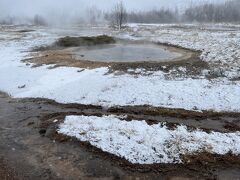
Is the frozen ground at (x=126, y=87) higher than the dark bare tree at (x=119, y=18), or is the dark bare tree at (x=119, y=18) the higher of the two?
the dark bare tree at (x=119, y=18)

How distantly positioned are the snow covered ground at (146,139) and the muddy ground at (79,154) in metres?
0.37

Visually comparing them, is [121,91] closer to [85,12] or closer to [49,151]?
[49,151]

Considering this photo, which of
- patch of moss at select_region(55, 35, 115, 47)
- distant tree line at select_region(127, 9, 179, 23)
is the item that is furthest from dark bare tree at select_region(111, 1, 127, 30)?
patch of moss at select_region(55, 35, 115, 47)

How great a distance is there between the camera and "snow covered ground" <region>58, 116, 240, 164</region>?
11.9 m

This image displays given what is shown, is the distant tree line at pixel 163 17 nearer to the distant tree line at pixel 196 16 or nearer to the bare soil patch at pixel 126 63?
the distant tree line at pixel 196 16

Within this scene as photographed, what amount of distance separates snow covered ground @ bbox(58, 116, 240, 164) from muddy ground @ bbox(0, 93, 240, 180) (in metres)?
0.37

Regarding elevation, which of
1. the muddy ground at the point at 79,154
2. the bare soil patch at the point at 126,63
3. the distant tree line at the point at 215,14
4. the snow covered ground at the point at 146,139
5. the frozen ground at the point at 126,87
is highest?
the distant tree line at the point at 215,14

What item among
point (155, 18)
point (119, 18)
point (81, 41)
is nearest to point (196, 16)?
point (155, 18)

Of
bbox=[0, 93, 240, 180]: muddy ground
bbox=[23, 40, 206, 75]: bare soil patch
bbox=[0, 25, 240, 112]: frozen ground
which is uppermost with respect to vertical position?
bbox=[23, 40, 206, 75]: bare soil patch

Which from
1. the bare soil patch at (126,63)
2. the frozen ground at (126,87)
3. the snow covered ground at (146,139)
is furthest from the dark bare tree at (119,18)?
the snow covered ground at (146,139)

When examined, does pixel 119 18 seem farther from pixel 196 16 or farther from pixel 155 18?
pixel 196 16

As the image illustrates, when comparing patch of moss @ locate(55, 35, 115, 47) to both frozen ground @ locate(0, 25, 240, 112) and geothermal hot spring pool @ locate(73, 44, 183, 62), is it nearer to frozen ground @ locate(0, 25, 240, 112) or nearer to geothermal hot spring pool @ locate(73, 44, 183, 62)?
geothermal hot spring pool @ locate(73, 44, 183, 62)

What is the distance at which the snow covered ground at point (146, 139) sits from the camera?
1192 centimetres

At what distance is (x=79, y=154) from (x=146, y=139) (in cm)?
279
